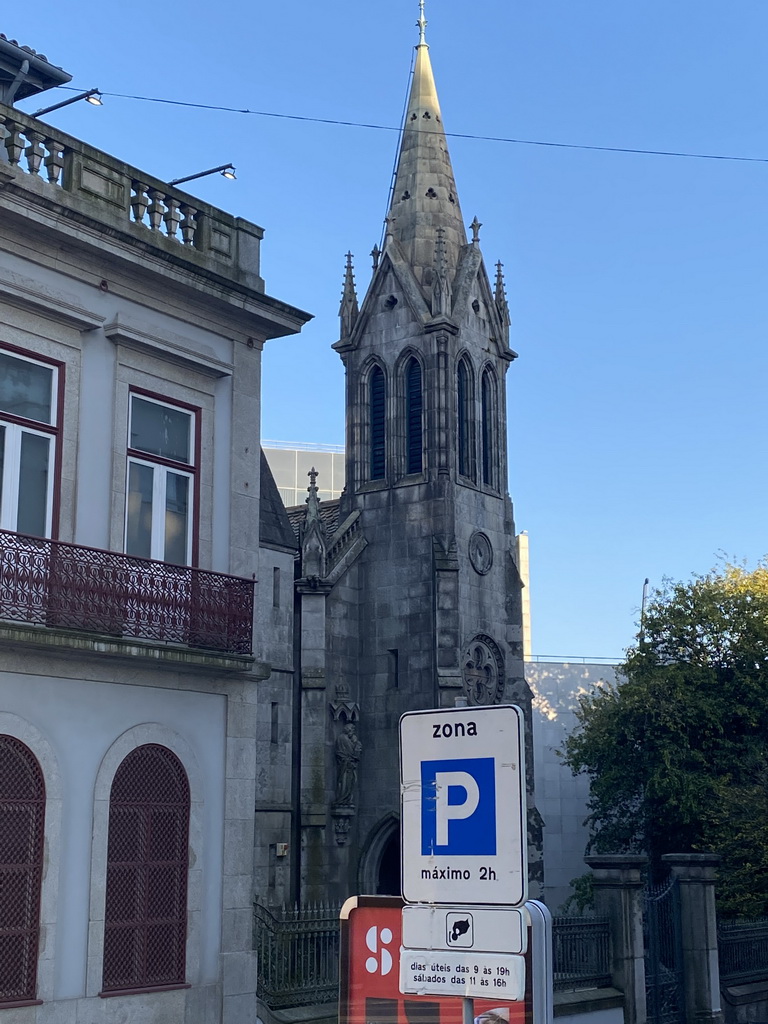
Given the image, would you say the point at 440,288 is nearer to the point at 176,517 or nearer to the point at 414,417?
the point at 414,417

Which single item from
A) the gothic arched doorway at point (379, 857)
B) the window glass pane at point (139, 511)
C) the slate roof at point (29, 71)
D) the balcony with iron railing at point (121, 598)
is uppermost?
the slate roof at point (29, 71)

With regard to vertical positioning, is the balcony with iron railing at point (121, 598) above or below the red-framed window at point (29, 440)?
below

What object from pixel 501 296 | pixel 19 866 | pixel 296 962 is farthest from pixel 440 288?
pixel 19 866

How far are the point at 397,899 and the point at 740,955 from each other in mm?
21091

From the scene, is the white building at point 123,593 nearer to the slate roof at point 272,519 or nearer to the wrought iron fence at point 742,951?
the wrought iron fence at point 742,951

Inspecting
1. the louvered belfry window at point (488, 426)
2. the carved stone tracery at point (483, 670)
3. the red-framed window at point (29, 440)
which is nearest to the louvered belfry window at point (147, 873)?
the red-framed window at point (29, 440)

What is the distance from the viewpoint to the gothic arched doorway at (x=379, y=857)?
A: 39.8 m

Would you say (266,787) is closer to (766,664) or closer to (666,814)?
(666,814)

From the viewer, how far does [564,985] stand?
798 inches

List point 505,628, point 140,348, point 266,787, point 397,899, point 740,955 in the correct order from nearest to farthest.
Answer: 1. point 397,899
2. point 140,348
3. point 740,955
4. point 266,787
5. point 505,628

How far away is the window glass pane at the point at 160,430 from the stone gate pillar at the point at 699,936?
36.7 ft

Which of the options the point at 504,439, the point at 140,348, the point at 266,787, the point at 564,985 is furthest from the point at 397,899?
the point at 504,439

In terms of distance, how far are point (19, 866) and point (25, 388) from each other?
523 cm

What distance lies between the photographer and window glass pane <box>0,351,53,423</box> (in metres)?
15.2
